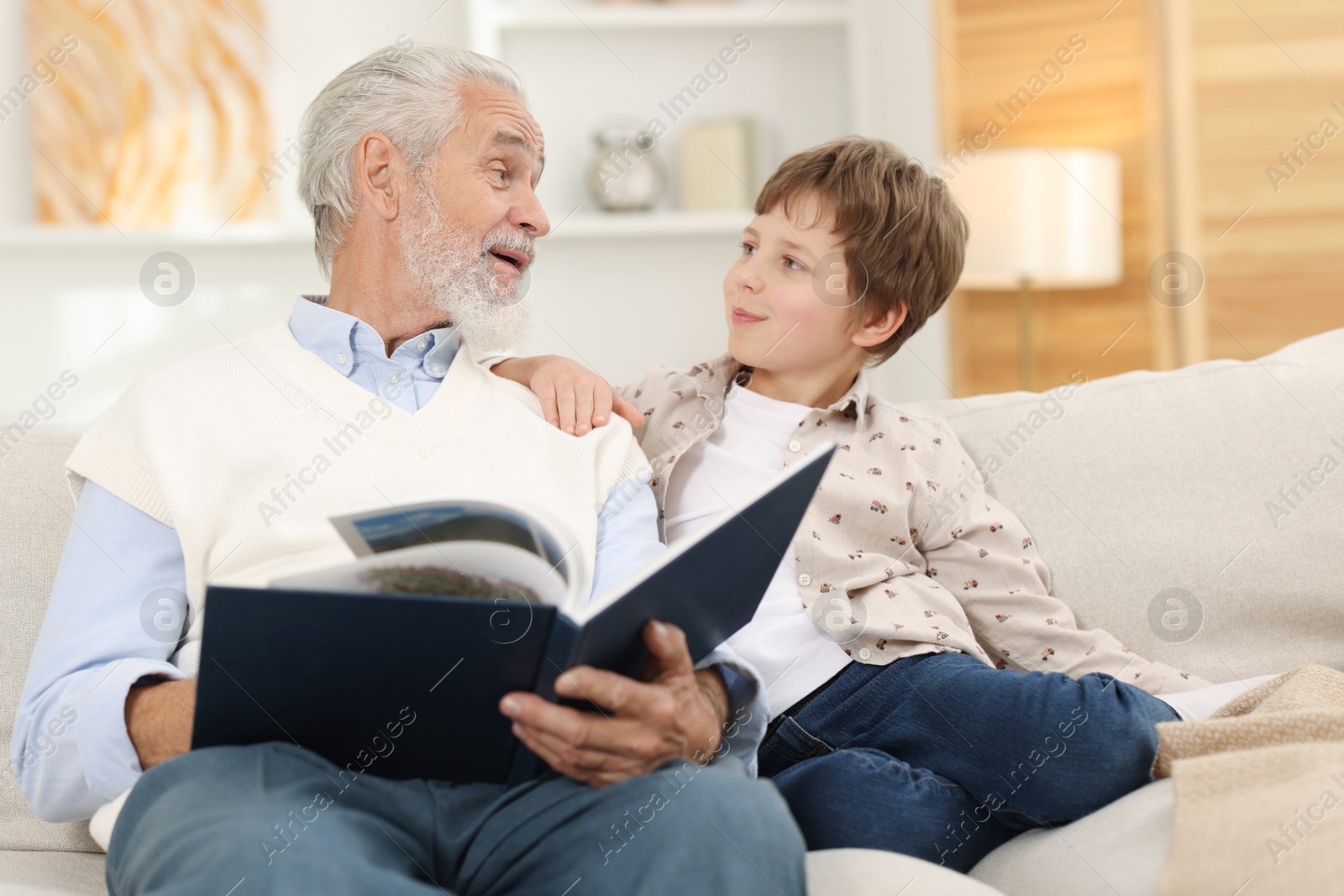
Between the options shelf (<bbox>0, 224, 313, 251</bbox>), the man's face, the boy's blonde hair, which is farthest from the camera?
shelf (<bbox>0, 224, 313, 251</bbox>)

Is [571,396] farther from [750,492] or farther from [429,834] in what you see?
[429,834]

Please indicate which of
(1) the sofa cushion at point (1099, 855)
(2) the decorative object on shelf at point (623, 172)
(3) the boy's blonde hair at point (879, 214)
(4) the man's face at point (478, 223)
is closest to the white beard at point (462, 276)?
(4) the man's face at point (478, 223)

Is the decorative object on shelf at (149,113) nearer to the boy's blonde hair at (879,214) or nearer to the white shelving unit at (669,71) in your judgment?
the white shelving unit at (669,71)

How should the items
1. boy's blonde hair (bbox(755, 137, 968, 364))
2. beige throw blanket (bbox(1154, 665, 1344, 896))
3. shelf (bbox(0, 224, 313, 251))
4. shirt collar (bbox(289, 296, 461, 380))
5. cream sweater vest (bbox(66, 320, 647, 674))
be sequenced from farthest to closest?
shelf (bbox(0, 224, 313, 251)) < boy's blonde hair (bbox(755, 137, 968, 364)) < shirt collar (bbox(289, 296, 461, 380)) < cream sweater vest (bbox(66, 320, 647, 674)) < beige throw blanket (bbox(1154, 665, 1344, 896))

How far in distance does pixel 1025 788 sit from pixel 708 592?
466mm

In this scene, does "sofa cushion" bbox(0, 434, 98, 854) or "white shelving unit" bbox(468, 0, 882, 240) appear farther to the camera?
"white shelving unit" bbox(468, 0, 882, 240)

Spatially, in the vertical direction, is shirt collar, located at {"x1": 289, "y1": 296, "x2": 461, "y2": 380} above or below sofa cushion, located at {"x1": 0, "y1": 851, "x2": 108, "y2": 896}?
above

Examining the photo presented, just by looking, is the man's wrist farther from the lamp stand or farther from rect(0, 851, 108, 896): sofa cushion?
the lamp stand

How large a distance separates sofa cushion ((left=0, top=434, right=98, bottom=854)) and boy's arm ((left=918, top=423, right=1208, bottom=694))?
1.09 m

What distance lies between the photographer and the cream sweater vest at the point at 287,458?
1155mm

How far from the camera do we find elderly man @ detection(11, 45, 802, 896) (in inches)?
34.2

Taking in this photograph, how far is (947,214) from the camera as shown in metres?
1.62

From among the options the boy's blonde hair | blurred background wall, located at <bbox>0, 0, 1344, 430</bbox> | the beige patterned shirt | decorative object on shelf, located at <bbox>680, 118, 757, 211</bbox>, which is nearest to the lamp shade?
blurred background wall, located at <bbox>0, 0, 1344, 430</bbox>

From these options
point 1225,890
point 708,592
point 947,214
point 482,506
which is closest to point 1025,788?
point 1225,890
